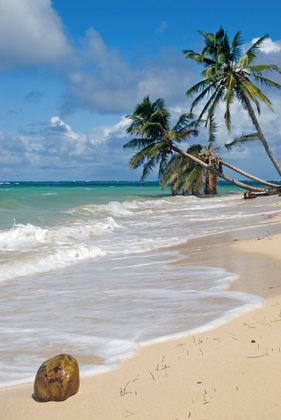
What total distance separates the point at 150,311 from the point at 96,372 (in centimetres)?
156

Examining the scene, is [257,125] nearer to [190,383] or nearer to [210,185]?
[190,383]

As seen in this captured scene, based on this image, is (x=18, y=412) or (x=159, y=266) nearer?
(x=18, y=412)

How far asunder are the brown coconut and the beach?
44 mm

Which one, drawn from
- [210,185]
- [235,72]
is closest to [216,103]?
[235,72]

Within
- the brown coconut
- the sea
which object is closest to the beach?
the brown coconut

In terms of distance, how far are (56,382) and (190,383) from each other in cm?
82

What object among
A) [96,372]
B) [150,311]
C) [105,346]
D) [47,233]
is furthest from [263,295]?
[47,233]

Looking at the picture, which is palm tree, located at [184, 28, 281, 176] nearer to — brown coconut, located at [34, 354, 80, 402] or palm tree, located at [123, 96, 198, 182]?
palm tree, located at [123, 96, 198, 182]

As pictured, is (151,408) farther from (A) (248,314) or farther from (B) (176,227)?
(B) (176,227)

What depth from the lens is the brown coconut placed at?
253cm

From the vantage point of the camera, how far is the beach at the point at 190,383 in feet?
7.64

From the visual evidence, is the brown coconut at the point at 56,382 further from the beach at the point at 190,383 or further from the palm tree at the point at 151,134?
the palm tree at the point at 151,134

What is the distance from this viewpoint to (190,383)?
2617 mm

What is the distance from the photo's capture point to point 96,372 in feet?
9.68
